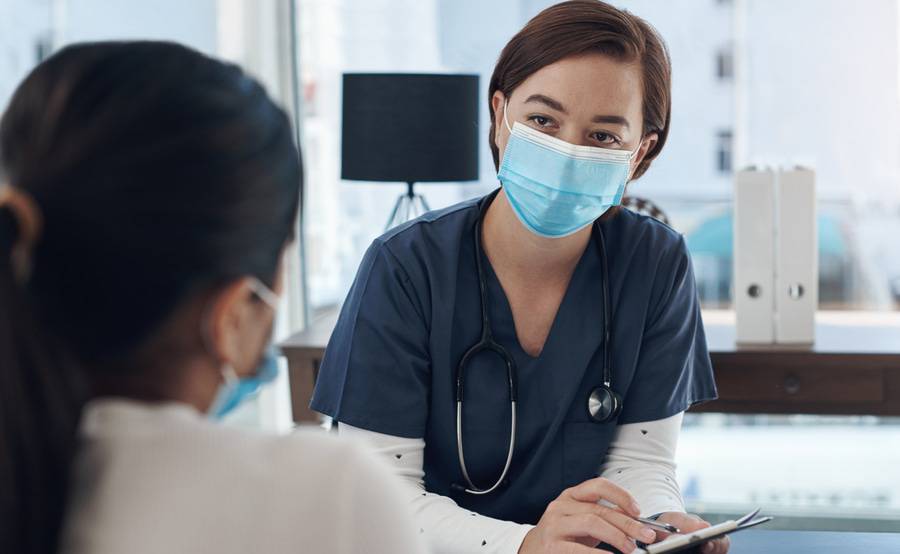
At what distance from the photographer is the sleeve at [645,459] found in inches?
57.1

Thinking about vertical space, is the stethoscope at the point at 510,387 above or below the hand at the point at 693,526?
above


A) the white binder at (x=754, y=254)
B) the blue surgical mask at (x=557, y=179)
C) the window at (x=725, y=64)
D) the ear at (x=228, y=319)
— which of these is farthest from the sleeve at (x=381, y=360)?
the window at (x=725, y=64)

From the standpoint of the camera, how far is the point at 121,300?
0.63 m

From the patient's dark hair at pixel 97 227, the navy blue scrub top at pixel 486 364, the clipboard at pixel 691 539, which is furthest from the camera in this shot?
the navy blue scrub top at pixel 486 364

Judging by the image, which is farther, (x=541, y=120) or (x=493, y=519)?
(x=541, y=120)

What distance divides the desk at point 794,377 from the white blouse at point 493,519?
30.5 inches

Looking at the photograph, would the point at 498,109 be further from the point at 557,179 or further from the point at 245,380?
the point at 245,380

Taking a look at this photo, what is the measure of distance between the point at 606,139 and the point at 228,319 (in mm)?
905

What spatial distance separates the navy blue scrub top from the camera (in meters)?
1.42

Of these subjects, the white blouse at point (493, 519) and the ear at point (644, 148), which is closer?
the white blouse at point (493, 519)

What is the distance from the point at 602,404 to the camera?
58.0 inches

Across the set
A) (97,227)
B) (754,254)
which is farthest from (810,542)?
(754,254)

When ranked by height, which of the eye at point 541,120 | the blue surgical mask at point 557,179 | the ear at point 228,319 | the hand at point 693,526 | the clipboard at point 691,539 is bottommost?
the hand at point 693,526

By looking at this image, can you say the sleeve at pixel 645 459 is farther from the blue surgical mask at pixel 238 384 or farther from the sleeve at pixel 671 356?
the blue surgical mask at pixel 238 384
